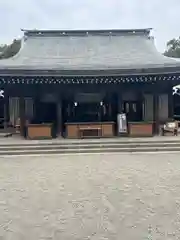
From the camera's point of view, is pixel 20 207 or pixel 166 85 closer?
pixel 20 207

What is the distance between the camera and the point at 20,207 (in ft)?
19.4

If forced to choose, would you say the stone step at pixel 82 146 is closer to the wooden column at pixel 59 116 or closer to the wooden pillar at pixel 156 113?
the wooden pillar at pixel 156 113

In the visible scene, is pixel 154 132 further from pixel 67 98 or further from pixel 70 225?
pixel 70 225

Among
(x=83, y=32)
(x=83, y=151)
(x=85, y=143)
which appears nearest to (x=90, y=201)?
(x=83, y=151)

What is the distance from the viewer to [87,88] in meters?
16.3

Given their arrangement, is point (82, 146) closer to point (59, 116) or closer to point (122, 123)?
point (122, 123)

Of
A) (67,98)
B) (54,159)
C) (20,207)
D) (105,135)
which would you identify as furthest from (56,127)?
(20,207)

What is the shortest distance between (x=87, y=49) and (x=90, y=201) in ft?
46.4

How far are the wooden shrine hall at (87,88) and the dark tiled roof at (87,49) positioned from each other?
5cm

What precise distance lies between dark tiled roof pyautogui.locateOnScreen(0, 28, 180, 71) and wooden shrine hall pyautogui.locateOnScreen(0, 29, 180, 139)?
46mm

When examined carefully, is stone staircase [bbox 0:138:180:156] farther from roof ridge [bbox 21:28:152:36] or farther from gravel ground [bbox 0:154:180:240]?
roof ridge [bbox 21:28:152:36]

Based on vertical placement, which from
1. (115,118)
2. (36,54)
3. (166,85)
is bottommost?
(115,118)

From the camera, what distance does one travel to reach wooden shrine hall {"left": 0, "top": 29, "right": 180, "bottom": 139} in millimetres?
15148

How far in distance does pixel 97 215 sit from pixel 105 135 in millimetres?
10007
